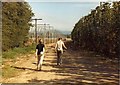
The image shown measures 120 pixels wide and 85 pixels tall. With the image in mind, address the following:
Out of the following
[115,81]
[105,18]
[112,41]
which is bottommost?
[115,81]

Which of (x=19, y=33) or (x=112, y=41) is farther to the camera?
(x=19, y=33)

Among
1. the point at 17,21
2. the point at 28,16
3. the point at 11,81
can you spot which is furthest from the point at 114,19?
the point at 28,16

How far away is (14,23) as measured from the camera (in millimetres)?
33688

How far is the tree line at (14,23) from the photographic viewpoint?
29.2 meters

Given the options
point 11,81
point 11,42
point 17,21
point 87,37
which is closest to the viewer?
point 11,81

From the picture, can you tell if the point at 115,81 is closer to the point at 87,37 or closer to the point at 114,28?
the point at 114,28

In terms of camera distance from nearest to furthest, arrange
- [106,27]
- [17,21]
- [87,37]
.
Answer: [106,27]
[17,21]
[87,37]

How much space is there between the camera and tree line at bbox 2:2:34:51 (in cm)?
2918

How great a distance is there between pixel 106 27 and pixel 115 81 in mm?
11863

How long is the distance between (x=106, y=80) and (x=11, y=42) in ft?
64.8

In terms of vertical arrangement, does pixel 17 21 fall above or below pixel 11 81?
above

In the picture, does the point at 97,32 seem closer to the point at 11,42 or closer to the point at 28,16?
the point at 11,42

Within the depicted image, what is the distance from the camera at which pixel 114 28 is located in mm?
23391

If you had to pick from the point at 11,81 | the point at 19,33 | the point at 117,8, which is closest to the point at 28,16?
the point at 19,33
